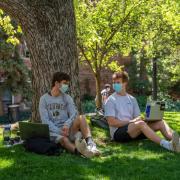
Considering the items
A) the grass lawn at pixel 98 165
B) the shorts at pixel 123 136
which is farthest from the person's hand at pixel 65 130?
the shorts at pixel 123 136

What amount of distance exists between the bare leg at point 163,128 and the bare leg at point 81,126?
134 cm

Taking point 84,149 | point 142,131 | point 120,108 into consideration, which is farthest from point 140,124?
point 84,149

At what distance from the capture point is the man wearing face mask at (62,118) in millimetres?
7656

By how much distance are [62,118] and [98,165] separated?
176 cm

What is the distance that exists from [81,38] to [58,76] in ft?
27.5

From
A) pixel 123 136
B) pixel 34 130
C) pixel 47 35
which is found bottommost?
pixel 123 136

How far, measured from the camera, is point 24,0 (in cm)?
876

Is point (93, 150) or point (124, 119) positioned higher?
point (124, 119)

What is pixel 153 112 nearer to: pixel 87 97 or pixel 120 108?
pixel 120 108

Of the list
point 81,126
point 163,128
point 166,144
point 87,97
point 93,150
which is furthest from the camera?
point 87,97

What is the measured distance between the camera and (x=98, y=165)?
6613mm

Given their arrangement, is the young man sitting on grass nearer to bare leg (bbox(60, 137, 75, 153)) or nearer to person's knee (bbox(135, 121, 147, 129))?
person's knee (bbox(135, 121, 147, 129))

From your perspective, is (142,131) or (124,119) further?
(124,119)

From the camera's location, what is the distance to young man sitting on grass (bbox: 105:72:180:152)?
323 inches
